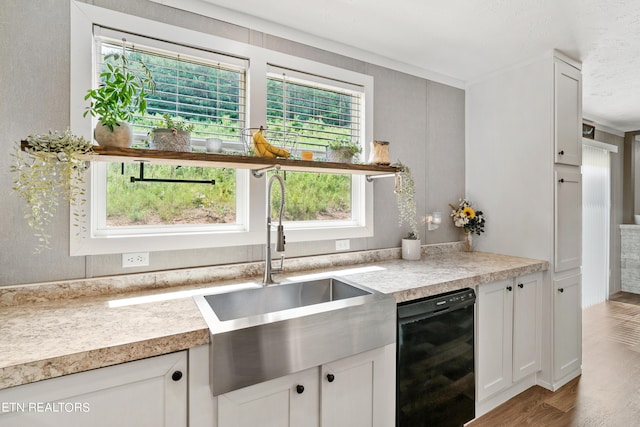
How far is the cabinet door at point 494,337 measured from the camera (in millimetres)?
2139

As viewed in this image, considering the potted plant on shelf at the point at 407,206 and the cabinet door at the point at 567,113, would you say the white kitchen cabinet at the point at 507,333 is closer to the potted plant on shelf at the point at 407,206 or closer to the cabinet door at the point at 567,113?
the potted plant on shelf at the point at 407,206

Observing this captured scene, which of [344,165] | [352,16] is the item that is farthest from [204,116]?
[352,16]

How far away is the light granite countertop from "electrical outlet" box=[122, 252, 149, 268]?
0.07 metres

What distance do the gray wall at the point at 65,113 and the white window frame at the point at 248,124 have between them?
43 mm

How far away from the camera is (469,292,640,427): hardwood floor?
216 cm

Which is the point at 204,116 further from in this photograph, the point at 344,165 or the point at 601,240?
the point at 601,240

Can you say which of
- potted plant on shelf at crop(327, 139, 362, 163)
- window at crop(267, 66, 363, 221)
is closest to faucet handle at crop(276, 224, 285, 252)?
window at crop(267, 66, 363, 221)

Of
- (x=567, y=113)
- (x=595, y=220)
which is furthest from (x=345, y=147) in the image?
(x=595, y=220)

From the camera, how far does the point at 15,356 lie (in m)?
0.97

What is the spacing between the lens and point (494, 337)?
7.27ft

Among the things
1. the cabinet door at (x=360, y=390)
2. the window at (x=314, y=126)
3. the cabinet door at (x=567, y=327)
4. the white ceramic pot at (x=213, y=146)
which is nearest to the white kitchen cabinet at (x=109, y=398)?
the cabinet door at (x=360, y=390)

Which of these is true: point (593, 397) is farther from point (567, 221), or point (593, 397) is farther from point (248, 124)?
point (248, 124)

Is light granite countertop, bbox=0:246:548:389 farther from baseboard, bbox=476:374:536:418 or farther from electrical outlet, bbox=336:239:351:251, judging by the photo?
baseboard, bbox=476:374:536:418

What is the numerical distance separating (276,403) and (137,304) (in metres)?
0.74
